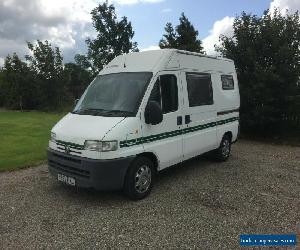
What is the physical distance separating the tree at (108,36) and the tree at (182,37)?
1288 centimetres

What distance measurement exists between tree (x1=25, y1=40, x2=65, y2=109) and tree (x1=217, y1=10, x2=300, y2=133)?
21.9m

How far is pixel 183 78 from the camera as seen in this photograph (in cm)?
771

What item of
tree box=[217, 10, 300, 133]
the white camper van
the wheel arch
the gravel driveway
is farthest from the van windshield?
tree box=[217, 10, 300, 133]

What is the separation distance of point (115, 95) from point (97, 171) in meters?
1.68

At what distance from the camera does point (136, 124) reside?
6363 millimetres

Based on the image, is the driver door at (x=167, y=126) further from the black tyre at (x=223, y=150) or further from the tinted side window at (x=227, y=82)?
the tinted side window at (x=227, y=82)

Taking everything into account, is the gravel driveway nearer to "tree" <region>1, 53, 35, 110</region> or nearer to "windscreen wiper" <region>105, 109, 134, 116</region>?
"windscreen wiper" <region>105, 109, 134, 116</region>

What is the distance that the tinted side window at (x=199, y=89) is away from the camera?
7932 mm

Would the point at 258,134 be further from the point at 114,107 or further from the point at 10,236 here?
the point at 10,236

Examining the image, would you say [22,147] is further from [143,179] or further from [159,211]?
[159,211]

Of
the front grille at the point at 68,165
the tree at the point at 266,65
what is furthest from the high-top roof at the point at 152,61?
the tree at the point at 266,65

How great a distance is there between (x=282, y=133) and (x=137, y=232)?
1071cm

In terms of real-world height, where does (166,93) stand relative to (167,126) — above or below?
above

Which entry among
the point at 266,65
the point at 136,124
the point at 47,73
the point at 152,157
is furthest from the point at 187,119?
the point at 47,73
